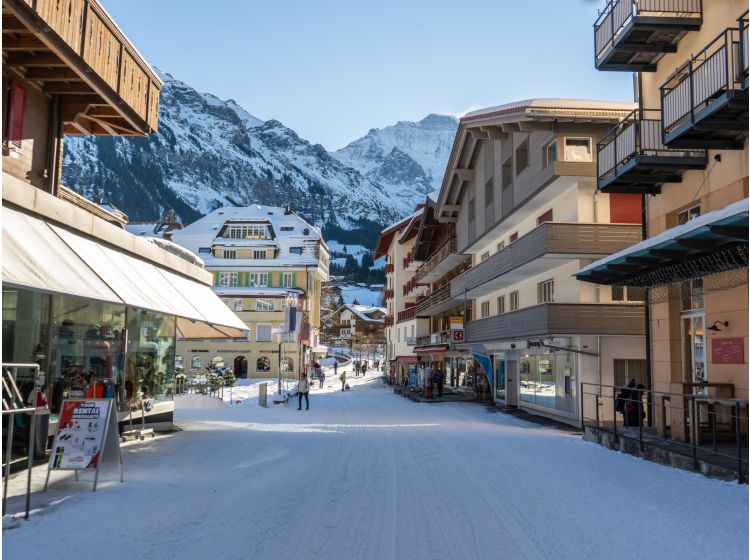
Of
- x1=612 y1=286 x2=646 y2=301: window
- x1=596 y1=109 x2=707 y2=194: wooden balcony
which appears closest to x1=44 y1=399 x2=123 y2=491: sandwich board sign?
x1=596 y1=109 x2=707 y2=194: wooden balcony

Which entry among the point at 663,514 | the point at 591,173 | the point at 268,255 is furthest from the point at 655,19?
the point at 268,255

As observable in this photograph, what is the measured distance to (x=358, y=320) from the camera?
Result: 5438 inches

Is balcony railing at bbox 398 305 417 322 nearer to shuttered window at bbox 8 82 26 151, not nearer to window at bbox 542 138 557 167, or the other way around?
window at bbox 542 138 557 167

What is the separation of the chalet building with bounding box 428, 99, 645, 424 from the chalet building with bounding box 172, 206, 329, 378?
2972 centimetres

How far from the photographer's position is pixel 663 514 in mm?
8023

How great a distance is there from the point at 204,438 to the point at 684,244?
1170cm

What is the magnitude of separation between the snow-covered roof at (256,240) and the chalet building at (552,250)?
3481cm

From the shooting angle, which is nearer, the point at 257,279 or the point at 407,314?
the point at 407,314

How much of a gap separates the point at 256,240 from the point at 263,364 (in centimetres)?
1253

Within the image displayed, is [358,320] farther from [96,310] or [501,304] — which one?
[96,310]

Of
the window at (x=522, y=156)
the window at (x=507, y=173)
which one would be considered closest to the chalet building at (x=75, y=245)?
the window at (x=522, y=156)

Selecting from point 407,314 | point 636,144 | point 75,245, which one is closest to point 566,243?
point 636,144

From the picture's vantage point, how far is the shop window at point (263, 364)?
6169cm

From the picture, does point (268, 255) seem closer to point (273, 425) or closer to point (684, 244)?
point (273, 425)
